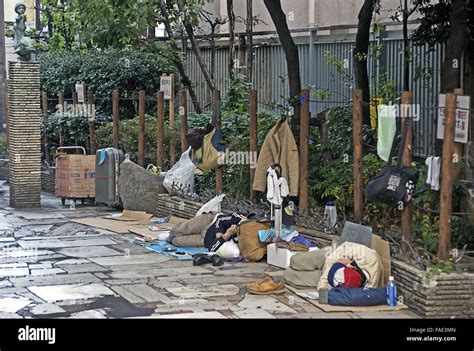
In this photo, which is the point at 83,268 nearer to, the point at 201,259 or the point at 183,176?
the point at 201,259

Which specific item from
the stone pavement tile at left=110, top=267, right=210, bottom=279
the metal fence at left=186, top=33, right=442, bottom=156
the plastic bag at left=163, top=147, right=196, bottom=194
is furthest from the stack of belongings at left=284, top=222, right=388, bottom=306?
the plastic bag at left=163, top=147, right=196, bottom=194

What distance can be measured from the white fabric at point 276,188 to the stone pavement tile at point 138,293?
249cm

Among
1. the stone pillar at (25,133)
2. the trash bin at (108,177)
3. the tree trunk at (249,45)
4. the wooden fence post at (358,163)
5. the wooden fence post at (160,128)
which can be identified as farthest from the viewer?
the tree trunk at (249,45)

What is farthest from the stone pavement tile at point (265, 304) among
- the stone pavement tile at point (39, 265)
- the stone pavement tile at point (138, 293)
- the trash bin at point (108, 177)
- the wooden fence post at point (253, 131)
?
the trash bin at point (108, 177)

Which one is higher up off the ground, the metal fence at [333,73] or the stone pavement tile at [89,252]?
the metal fence at [333,73]

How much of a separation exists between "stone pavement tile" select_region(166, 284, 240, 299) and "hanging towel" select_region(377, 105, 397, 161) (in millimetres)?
2393

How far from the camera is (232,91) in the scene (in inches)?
794

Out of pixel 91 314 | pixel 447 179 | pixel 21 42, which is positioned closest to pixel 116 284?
pixel 91 314

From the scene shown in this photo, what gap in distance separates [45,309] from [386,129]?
4474 mm

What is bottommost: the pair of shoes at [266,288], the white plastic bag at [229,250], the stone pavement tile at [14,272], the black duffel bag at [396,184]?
the stone pavement tile at [14,272]

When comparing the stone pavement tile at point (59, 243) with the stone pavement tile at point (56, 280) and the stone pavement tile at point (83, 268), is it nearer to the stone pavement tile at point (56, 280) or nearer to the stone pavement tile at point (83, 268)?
the stone pavement tile at point (83, 268)

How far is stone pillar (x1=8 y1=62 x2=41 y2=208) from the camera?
63.8ft

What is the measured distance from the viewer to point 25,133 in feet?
64.0

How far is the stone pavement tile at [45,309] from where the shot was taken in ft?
32.9
